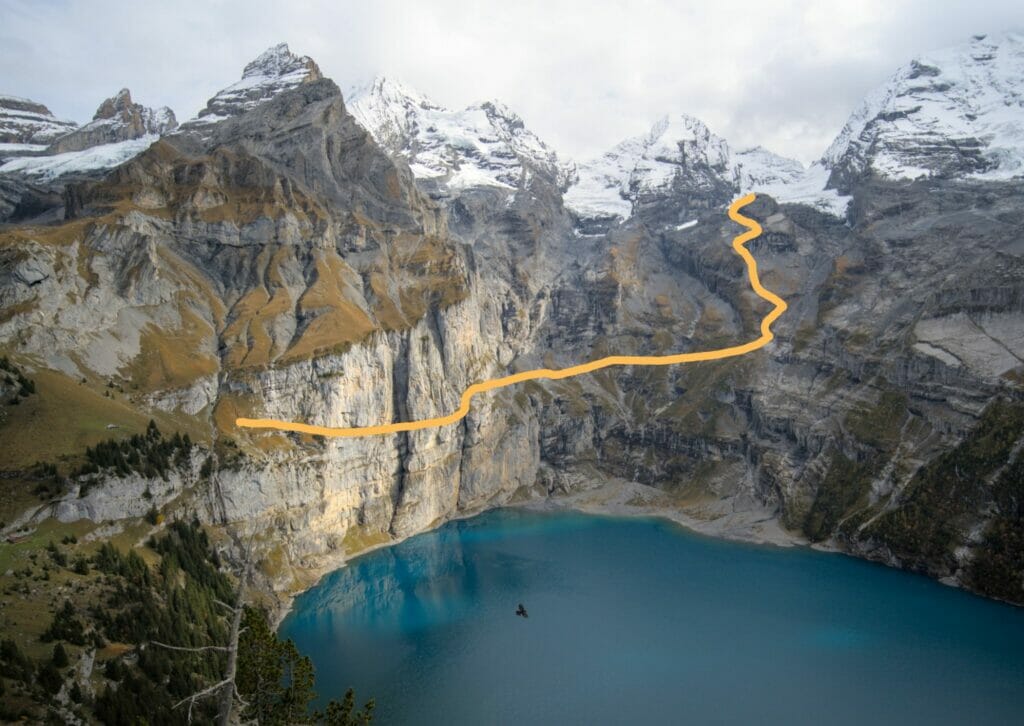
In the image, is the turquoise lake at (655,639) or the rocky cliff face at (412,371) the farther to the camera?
the rocky cliff face at (412,371)

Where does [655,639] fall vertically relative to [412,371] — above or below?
below

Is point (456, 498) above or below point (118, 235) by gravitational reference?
below

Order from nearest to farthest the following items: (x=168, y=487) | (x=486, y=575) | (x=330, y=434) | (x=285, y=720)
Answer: (x=285, y=720), (x=168, y=487), (x=486, y=575), (x=330, y=434)

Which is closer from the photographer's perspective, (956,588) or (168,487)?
(168,487)

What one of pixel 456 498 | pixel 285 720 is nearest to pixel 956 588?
pixel 456 498

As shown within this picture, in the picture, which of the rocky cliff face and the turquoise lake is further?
the rocky cliff face

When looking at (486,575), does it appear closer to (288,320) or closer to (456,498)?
(456,498)

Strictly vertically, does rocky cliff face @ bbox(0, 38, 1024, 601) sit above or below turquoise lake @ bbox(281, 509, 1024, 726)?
above

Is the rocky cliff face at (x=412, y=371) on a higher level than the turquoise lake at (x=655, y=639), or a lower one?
higher
